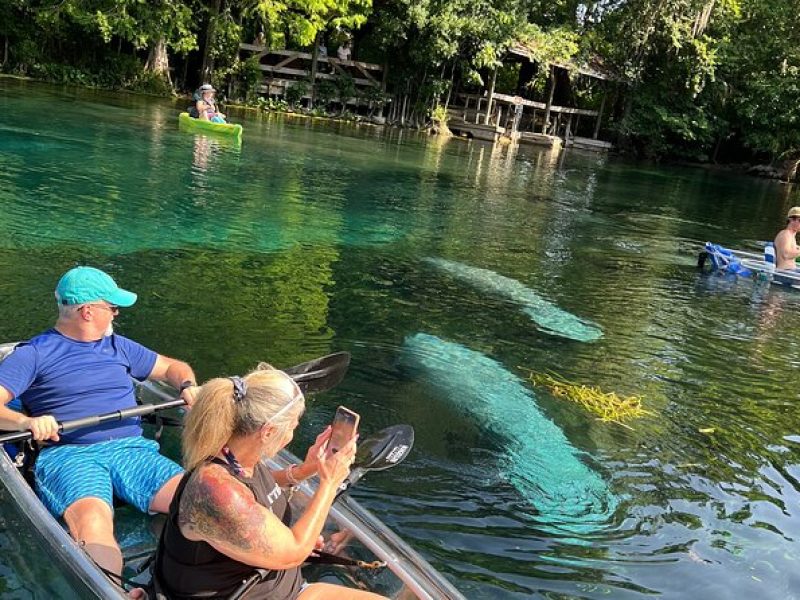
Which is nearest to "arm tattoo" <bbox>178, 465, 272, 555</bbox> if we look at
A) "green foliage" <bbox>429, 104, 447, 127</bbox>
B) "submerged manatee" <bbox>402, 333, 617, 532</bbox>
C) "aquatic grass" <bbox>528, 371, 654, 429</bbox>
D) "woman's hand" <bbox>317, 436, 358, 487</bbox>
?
"woman's hand" <bbox>317, 436, 358, 487</bbox>

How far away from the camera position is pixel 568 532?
5438 millimetres

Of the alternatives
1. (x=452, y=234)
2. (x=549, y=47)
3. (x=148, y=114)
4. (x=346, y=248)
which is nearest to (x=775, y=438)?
(x=346, y=248)

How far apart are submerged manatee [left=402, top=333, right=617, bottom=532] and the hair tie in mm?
3139

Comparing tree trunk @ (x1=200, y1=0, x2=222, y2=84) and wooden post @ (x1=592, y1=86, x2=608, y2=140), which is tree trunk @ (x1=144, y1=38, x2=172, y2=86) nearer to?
tree trunk @ (x1=200, y1=0, x2=222, y2=84)

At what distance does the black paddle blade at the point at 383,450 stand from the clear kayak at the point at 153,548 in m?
0.40

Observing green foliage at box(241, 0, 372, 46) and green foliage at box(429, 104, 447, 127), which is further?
green foliage at box(429, 104, 447, 127)

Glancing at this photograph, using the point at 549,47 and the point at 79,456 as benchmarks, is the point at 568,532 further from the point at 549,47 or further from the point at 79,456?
the point at 549,47

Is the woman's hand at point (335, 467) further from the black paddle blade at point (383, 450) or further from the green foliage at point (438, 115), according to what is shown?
the green foliage at point (438, 115)

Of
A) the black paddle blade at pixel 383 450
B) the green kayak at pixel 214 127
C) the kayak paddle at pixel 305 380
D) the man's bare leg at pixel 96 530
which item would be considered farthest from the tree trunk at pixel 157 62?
the black paddle blade at pixel 383 450

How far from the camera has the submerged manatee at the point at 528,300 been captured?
10.1 metres

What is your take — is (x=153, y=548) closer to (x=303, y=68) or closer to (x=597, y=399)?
(x=597, y=399)

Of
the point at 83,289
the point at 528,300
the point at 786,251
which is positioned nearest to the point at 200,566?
the point at 83,289

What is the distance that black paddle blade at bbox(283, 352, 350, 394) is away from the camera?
535 centimetres

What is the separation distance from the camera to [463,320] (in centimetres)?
998
